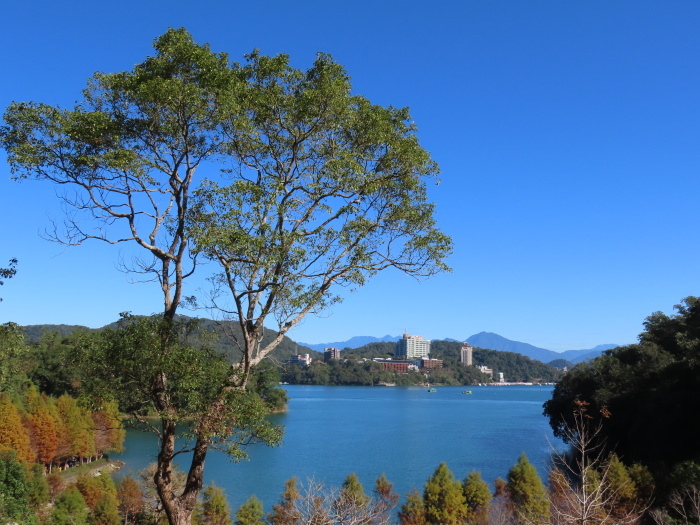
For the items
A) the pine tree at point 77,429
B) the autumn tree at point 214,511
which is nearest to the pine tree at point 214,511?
the autumn tree at point 214,511

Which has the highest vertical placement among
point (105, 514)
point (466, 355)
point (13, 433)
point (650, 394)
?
point (466, 355)

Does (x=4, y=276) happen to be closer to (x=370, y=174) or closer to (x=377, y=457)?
(x=370, y=174)

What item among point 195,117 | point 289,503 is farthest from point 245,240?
point 289,503

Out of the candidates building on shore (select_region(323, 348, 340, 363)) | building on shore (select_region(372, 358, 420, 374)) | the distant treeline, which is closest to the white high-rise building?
the distant treeline

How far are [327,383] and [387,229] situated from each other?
107 m

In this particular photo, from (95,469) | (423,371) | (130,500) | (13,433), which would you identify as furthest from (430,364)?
(130,500)

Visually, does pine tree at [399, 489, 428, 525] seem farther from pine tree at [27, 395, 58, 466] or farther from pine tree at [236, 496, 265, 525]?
pine tree at [27, 395, 58, 466]

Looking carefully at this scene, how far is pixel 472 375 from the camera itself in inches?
5128

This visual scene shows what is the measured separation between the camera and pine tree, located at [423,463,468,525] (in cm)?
1312

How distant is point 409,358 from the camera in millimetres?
149625

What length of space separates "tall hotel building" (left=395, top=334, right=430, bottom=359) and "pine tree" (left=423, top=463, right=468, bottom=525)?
15551cm

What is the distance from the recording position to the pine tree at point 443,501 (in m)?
13.1

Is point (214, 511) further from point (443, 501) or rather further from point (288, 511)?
point (443, 501)

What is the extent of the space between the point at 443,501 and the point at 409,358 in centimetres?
13829
